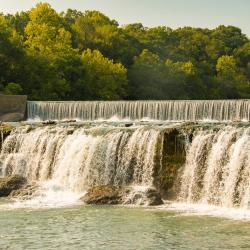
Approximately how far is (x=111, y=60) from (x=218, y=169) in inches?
1957

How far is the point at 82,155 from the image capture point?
91.5 feet

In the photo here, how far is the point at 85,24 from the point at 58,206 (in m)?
60.0

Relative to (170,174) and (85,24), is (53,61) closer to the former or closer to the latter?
(85,24)

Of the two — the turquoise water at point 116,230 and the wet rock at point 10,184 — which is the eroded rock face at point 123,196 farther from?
the wet rock at point 10,184

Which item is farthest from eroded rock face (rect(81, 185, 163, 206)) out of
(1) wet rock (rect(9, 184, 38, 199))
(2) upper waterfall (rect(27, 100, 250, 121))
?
(2) upper waterfall (rect(27, 100, 250, 121))

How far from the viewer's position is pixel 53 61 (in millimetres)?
62344

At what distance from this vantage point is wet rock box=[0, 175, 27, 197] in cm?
2600

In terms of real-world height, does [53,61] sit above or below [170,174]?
above

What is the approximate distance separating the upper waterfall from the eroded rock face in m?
19.5

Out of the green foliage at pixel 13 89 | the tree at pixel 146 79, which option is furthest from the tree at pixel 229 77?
the green foliage at pixel 13 89

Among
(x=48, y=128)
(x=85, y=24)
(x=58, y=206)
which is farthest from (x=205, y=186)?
(x=85, y=24)

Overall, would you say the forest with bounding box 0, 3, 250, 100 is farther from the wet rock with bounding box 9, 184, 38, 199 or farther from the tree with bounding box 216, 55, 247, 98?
the wet rock with bounding box 9, 184, 38, 199

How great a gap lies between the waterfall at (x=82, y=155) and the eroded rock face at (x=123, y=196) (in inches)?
76.8

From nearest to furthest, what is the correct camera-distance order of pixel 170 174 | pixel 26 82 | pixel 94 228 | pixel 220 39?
pixel 94 228
pixel 170 174
pixel 26 82
pixel 220 39
